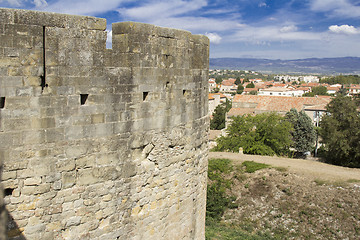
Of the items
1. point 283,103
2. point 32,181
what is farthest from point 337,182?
point 283,103

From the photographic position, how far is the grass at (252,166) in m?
22.7

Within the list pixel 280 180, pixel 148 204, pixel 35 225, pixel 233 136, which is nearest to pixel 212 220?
pixel 280 180

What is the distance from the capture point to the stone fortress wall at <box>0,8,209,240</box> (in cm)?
458

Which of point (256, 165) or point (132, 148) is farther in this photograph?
point (256, 165)

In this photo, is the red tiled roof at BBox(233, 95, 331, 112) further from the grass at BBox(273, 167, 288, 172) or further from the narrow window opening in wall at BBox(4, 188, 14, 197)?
the narrow window opening in wall at BBox(4, 188, 14, 197)

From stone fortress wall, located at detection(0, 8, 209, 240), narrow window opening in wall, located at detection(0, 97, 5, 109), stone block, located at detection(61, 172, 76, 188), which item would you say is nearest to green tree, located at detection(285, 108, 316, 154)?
stone fortress wall, located at detection(0, 8, 209, 240)

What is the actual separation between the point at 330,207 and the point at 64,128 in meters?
16.9

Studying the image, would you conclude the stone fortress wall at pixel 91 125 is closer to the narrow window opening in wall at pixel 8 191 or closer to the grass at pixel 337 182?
the narrow window opening in wall at pixel 8 191

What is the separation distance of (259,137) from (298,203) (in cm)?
1551

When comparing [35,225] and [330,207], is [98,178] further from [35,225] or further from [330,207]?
[330,207]

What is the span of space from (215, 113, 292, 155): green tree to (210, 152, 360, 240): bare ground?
10287 mm

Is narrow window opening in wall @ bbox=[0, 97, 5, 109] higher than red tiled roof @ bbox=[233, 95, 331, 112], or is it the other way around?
narrow window opening in wall @ bbox=[0, 97, 5, 109]

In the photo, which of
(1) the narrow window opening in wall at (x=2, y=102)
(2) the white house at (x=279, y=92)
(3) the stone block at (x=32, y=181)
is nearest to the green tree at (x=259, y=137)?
(3) the stone block at (x=32, y=181)

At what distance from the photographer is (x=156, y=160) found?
20.3 feet
